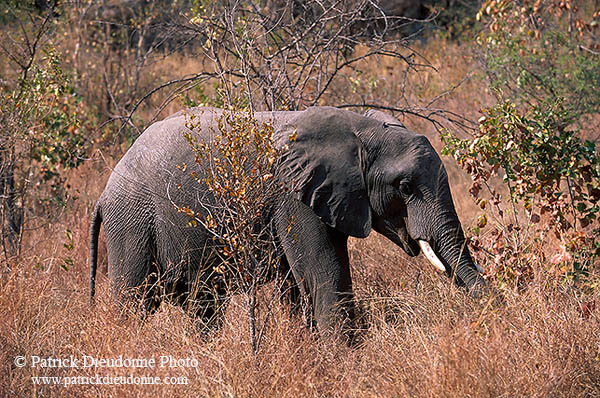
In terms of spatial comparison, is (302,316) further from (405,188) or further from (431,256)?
(405,188)

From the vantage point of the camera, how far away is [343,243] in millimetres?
5285

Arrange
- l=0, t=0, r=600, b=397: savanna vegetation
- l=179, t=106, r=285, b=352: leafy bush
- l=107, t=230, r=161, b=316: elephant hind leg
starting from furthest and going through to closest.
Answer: l=107, t=230, r=161, b=316: elephant hind leg → l=179, t=106, r=285, b=352: leafy bush → l=0, t=0, r=600, b=397: savanna vegetation

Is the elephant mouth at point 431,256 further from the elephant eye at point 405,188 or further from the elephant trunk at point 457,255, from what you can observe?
the elephant eye at point 405,188

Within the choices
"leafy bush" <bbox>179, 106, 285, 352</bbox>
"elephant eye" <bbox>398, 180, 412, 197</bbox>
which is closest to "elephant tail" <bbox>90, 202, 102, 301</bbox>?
"leafy bush" <bbox>179, 106, 285, 352</bbox>

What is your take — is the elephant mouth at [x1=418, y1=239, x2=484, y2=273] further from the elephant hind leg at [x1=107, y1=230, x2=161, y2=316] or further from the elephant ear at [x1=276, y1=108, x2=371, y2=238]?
the elephant hind leg at [x1=107, y1=230, x2=161, y2=316]

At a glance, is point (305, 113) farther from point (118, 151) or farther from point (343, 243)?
point (118, 151)

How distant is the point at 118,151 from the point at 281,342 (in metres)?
6.29

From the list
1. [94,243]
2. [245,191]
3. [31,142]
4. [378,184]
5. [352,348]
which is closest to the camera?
[245,191]

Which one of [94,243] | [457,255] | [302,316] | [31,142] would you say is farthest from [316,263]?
[31,142]

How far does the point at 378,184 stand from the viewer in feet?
16.9

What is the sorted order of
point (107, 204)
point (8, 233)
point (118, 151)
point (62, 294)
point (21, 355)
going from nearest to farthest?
1. point (21, 355)
2. point (107, 204)
3. point (62, 294)
4. point (8, 233)
5. point (118, 151)

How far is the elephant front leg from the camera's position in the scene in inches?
201

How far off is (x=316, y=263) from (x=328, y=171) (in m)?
0.56

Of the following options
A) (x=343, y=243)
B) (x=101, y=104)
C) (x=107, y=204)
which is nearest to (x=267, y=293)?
(x=343, y=243)
